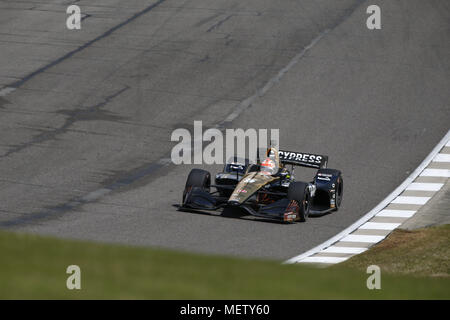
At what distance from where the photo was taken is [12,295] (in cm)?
789

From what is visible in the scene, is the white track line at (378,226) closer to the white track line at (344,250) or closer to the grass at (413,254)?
the grass at (413,254)

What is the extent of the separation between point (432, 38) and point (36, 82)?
46.3 ft

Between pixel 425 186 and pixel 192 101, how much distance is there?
8.31 metres

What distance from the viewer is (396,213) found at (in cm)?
1822

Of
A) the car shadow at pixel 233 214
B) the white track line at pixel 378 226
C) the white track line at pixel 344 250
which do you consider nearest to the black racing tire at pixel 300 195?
the car shadow at pixel 233 214

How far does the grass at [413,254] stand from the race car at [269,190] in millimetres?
1896

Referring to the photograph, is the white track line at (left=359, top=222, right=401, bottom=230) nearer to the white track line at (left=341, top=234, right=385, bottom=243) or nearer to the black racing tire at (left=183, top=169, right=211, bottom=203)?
the white track line at (left=341, top=234, right=385, bottom=243)

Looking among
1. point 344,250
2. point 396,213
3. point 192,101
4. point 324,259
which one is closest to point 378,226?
point 396,213

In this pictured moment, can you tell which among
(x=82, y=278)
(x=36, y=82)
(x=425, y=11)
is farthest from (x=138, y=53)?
(x=82, y=278)

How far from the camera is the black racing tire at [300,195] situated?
16875mm

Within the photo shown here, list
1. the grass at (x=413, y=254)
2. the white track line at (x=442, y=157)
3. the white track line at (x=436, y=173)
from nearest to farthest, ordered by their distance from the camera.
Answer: the grass at (x=413, y=254)
the white track line at (x=436, y=173)
the white track line at (x=442, y=157)

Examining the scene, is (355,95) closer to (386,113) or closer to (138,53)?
(386,113)

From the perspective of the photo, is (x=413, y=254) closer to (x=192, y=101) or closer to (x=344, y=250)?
(x=344, y=250)

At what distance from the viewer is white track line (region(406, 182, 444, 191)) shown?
66.1ft
